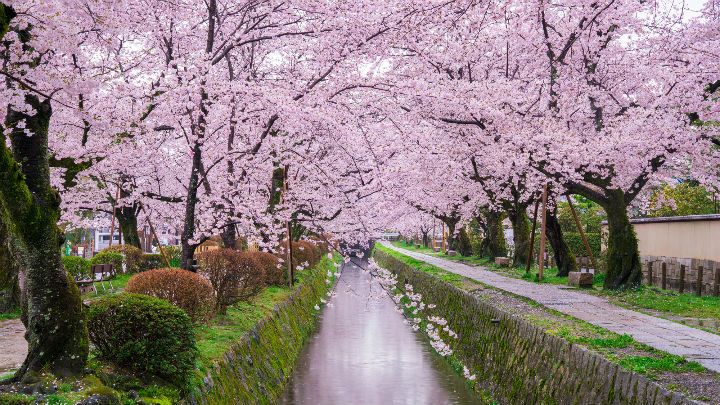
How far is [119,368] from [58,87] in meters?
3.31

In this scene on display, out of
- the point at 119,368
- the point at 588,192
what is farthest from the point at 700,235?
the point at 119,368

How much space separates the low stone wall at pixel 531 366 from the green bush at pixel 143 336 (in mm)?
5045

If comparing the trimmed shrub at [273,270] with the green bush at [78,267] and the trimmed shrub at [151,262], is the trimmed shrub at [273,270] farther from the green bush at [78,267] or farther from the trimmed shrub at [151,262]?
the trimmed shrub at [151,262]

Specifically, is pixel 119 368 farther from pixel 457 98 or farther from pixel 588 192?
pixel 588 192

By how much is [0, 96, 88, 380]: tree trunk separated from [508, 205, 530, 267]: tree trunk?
2255cm

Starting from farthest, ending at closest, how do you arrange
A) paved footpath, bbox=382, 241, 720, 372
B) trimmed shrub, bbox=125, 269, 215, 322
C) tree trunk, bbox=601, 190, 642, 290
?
1. tree trunk, bbox=601, 190, 642, 290
2. trimmed shrub, bbox=125, 269, 215, 322
3. paved footpath, bbox=382, 241, 720, 372

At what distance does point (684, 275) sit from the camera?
1902cm

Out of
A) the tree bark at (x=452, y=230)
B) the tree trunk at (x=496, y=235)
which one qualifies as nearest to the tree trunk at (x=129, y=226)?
the tree trunk at (x=496, y=235)

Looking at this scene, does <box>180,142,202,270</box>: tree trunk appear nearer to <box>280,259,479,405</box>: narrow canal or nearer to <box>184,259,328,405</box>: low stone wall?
<box>184,259,328,405</box>: low stone wall

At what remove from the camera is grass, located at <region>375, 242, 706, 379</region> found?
307 inches

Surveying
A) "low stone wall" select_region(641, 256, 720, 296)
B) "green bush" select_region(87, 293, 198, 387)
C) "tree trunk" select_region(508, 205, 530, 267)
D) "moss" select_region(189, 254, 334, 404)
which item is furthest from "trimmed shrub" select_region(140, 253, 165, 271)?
"green bush" select_region(87, 293, 198, 387)

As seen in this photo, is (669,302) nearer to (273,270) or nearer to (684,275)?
(684,275)

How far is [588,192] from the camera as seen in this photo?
18.6 metres

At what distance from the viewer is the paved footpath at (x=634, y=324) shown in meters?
9.16
